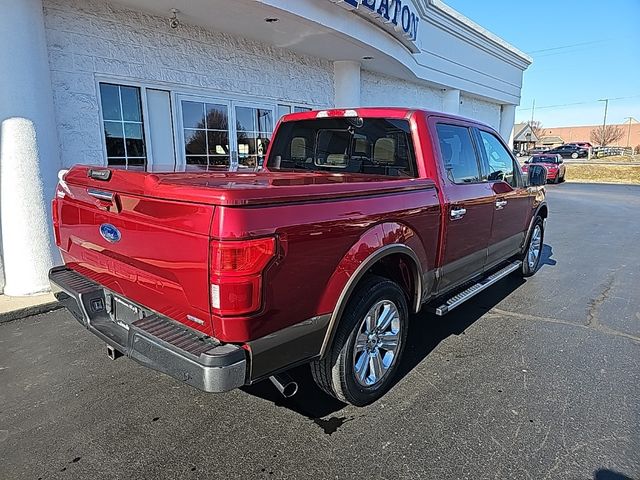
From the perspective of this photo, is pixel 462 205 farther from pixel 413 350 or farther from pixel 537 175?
pixel 537 175

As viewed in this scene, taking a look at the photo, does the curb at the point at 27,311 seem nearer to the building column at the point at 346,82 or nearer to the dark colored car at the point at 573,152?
the building column at the point at 346,82

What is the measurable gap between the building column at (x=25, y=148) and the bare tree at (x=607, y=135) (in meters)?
103

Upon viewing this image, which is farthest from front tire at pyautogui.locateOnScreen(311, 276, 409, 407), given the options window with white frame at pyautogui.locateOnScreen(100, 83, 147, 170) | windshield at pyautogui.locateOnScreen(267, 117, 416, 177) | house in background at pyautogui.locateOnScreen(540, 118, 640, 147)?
house in background at pyautogui.locateOnScreen(540, 118, 640, 147)

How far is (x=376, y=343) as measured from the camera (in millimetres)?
3180

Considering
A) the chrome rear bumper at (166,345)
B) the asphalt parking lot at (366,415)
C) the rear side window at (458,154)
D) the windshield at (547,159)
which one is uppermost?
the rear side window at (458,154)

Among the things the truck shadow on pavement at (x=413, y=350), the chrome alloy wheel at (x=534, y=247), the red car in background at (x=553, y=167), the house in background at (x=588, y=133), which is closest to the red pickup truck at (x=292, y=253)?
the truck shadow on pavement at (x=413, y=350)

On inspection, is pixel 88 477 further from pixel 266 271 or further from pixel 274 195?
pixel 274 195

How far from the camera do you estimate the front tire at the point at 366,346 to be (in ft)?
9.42

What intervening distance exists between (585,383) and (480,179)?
2059 mm

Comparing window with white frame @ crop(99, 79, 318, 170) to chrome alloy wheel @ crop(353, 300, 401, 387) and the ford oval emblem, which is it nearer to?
the ford oval emblem

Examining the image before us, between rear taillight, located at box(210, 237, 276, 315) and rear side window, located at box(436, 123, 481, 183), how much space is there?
2295 millimetres

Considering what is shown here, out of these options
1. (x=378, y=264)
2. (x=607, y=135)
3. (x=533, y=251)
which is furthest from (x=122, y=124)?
(x=607, y=135)

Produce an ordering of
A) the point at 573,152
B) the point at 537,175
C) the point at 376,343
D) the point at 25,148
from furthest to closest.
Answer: the point at 573,152, the point at 537,175, the point at 25,148, the point at 376,343

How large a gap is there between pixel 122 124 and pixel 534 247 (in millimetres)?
6465
